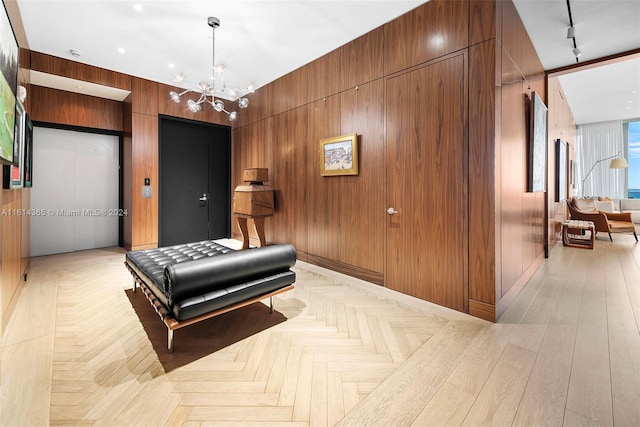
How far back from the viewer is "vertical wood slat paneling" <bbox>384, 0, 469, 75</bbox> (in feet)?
8.72

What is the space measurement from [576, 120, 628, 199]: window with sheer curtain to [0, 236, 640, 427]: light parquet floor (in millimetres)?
7791

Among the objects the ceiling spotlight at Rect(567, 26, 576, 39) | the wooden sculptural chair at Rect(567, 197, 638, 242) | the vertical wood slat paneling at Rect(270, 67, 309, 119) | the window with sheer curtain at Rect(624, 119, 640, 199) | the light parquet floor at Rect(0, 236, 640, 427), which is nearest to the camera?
the light parquet floor at Rect(0, 236, 640, 427)

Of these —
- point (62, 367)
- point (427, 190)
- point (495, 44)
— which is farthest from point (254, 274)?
point (495, 44)

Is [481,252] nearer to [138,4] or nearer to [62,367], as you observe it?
[62,367]

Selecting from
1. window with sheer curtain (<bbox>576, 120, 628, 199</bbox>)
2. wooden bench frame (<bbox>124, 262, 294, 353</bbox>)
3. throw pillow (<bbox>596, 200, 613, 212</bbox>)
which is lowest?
wooden bench frame (<bbox>124, 262, 294, 353</bbox>)

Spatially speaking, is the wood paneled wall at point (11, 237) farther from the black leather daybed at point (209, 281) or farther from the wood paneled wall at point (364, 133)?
the wood paneled wall at point (364, 133)

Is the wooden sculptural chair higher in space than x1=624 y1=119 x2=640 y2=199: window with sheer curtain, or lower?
lower

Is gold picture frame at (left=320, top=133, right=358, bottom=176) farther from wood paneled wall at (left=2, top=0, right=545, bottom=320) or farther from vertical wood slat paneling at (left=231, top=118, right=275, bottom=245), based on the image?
vertical wood slat paneling at (left=231, top=118, right=275, bottom=245)

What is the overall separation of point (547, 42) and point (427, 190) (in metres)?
2.76

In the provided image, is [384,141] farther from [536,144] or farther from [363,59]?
[536,144]

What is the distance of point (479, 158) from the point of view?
2.56 metres

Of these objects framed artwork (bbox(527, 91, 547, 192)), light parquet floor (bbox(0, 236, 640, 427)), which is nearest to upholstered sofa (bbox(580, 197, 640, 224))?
framed artwork (bbox(527, 91, 547, 192))

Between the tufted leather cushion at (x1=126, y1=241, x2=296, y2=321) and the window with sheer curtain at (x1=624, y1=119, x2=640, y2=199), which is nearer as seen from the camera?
the tufted leather cushion at (x1=126, y1=241, x2=296, y2=321)

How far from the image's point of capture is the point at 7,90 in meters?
2.06
